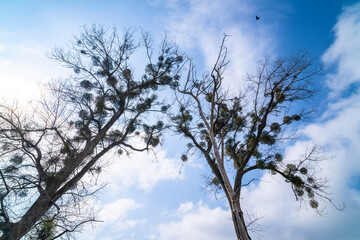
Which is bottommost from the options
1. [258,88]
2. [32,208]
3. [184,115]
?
[32,208]

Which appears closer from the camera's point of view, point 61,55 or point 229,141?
point 61,55

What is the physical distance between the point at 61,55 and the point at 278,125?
874 centimetres

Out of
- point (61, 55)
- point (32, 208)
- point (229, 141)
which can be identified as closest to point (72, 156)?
point (32, 208)

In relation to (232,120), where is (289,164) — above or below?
below

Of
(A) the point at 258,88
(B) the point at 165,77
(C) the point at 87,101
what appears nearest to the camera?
(A) the point at 258,88

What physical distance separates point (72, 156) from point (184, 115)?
14.2 feet

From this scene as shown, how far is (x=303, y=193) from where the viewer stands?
639cm

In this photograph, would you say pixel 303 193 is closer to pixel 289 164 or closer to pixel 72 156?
pixel 289 164

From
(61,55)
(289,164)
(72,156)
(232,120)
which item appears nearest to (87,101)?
(61,55)

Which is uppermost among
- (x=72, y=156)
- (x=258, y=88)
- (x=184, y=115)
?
(x=184, y=115)

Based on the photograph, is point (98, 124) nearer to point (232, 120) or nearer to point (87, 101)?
point (87, 101)

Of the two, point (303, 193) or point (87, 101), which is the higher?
point (87, 101)

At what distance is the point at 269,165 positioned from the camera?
664 centimetres

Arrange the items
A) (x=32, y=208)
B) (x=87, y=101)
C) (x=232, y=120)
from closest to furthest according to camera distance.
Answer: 1. (x=32, y=208)
2. (x=87, y=101)
3. (x=232, y=120)
